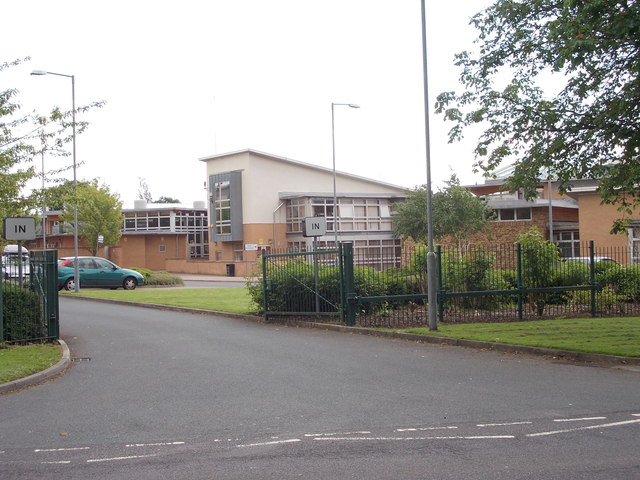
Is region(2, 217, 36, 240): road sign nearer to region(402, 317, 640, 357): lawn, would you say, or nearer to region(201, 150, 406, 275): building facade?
region(402, 317, 640, 357): lawn

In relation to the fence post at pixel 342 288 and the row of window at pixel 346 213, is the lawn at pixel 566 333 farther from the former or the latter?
the row of window at pixel 346 213

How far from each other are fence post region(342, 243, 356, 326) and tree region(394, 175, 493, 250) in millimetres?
28591

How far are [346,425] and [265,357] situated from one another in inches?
204

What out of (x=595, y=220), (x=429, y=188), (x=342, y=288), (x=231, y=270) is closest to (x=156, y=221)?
(x=231, y=270)

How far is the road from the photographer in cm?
582

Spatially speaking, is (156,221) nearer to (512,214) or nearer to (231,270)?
(231,270)

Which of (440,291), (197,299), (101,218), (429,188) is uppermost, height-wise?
(101,218)

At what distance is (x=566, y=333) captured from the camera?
14117mm

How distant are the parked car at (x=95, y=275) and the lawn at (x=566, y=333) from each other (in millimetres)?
21489

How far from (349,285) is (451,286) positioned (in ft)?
9.17

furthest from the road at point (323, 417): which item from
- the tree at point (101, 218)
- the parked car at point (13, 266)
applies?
the tree at point (101, 218)

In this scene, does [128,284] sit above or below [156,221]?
below

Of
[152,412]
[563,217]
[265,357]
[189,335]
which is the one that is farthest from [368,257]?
[563,217]

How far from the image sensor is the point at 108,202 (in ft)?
172
